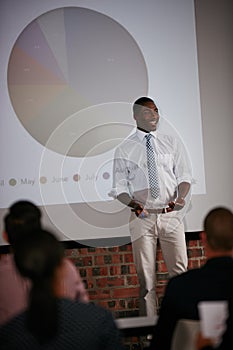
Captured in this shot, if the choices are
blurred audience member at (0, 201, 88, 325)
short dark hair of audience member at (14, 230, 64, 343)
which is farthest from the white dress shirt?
short dark hair of audience member at (14, 230, 64, 343)

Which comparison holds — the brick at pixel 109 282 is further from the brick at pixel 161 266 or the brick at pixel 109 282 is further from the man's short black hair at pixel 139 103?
the man's short black hair at pixel 139 103

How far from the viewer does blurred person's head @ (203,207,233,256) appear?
2.34m

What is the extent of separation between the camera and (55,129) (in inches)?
177

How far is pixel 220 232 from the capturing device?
2.36 m

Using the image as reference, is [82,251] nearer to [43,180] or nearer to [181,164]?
[43,180]

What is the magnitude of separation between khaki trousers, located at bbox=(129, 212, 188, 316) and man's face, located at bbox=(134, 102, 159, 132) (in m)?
0.61

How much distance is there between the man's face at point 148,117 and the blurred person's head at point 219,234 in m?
2.04

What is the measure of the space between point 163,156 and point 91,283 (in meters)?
1.12

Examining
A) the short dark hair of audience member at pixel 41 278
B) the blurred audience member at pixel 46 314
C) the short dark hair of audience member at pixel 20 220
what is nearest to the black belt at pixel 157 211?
the short dark hair of audience member at pixel 20 220

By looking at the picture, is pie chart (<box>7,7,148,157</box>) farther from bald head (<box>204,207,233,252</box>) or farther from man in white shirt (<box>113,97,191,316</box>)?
bald head (<box>204,207,233,252</box>)

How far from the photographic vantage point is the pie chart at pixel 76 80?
176 inches

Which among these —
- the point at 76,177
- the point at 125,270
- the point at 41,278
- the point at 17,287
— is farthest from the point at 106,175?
the point at 41,278

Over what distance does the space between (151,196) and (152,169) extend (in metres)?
0.19

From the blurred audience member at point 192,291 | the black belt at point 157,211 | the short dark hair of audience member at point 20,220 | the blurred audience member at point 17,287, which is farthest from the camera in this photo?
the black belt at point 157,211
